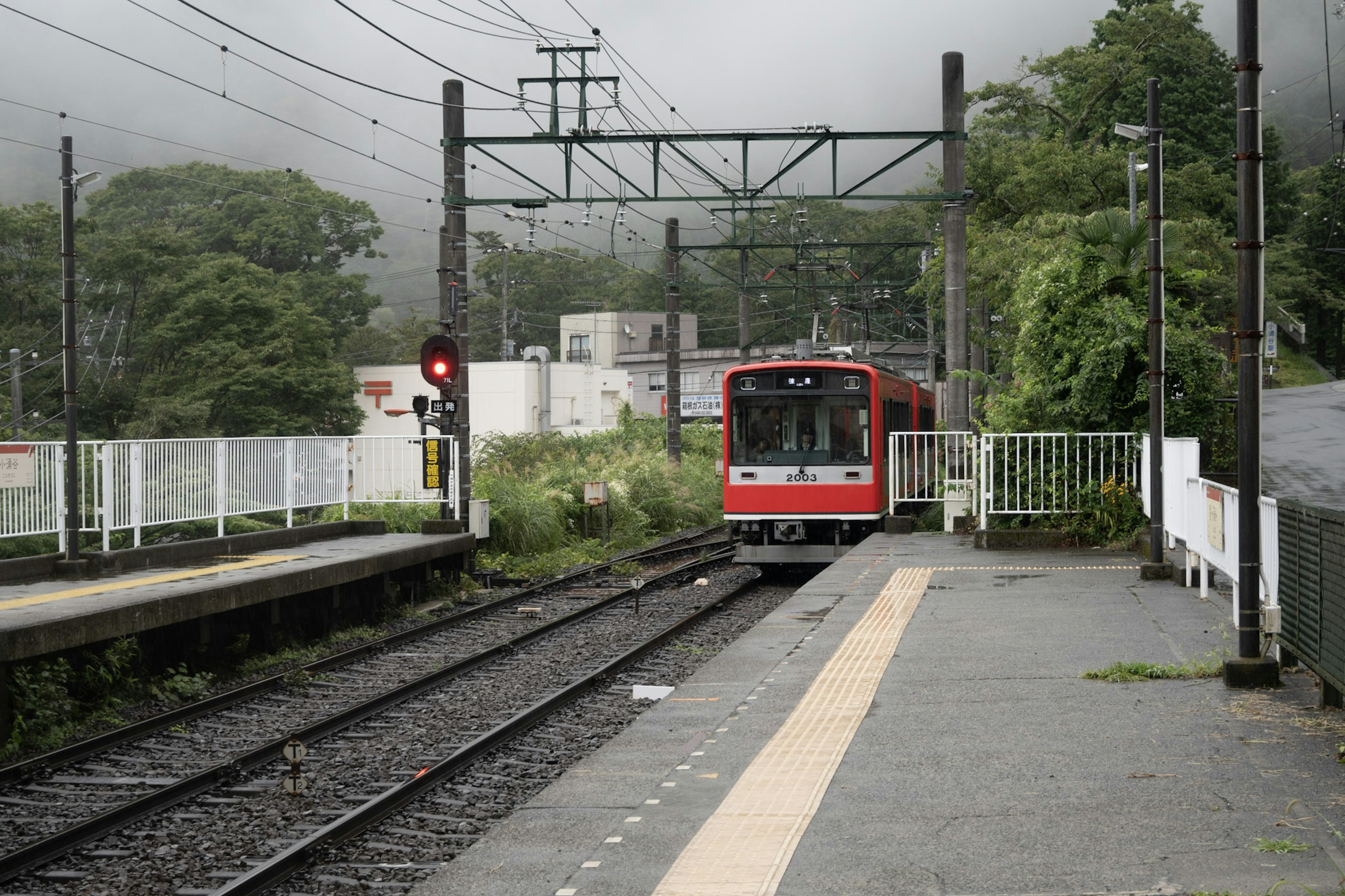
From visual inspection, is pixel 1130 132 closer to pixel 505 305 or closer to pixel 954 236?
pixel 954 236

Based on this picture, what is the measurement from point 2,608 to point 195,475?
437 cm

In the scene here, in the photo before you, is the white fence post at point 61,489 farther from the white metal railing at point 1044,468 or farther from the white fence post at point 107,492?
the white metal railing at point 1044,468

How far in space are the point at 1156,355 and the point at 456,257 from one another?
10209mm

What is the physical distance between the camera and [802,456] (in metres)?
18.8

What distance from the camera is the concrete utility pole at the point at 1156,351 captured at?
1347 centimetres

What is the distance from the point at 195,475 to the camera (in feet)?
47.2

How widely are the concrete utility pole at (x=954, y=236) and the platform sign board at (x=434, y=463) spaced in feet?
25.4

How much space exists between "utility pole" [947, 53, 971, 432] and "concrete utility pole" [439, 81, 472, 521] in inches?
289

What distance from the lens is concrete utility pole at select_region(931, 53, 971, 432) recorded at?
803 inches

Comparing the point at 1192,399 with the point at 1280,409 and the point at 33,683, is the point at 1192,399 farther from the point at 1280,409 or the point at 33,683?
the point at 1280,409

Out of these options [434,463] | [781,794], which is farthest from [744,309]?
[781,794]

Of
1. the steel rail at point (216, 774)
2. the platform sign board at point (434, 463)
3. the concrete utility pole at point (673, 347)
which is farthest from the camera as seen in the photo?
the concrete utility pole at point (673, 347)

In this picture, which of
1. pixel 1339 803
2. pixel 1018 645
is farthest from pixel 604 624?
pixel 1339 803

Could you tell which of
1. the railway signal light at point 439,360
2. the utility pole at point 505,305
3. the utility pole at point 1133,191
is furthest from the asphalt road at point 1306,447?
the utility pole at point 505,305
